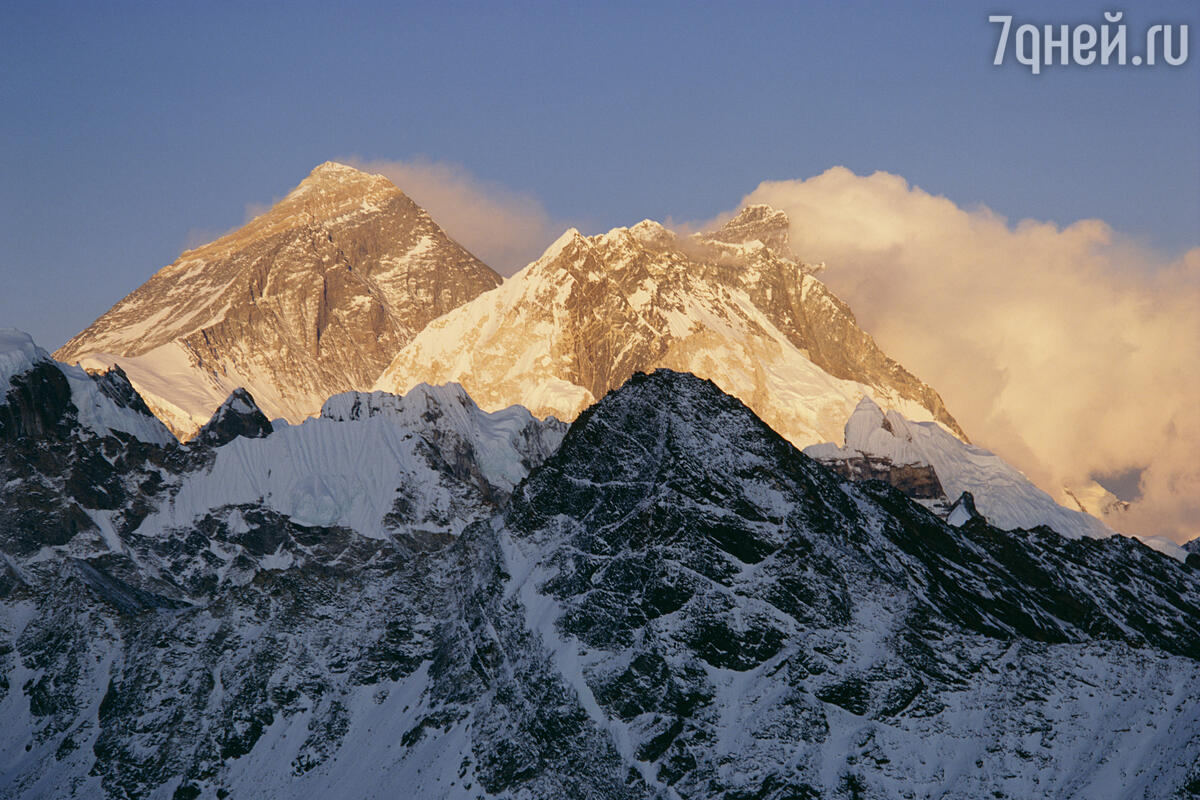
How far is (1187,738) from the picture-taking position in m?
198

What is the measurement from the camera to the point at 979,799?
199m

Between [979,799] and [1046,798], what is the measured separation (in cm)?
771

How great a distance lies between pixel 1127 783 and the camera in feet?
643

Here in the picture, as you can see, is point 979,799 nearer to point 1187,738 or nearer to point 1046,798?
point 1046,798

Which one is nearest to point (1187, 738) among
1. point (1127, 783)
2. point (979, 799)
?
point (1127, 783)

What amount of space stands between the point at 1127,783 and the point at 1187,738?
9.16m

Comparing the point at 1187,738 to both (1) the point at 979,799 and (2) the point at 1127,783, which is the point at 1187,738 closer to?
(2) the point at 1127,783

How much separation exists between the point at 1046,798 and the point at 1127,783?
373 inches

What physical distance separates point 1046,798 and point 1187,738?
1813 centimetres

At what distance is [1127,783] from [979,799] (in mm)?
17113

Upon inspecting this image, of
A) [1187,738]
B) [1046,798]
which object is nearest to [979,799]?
[1046,798]

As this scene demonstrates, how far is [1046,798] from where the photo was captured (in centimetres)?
19712
